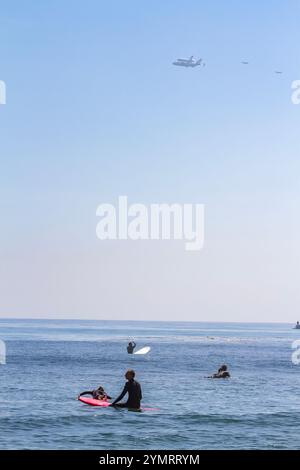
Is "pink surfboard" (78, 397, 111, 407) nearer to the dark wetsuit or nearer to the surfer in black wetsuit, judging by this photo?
the surfer in black wetsuit

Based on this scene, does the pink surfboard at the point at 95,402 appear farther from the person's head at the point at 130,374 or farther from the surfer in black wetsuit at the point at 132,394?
the person's head at the point at 130,374

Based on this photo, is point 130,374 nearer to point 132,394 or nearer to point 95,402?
point 132,394

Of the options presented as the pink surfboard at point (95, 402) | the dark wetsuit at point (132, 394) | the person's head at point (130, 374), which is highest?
the person's head at point (130, 374)

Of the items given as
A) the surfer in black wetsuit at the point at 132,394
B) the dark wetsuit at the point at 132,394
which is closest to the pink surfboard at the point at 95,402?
the surfer in black wetsuit at the point at 132,394

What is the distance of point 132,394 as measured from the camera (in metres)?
40.3

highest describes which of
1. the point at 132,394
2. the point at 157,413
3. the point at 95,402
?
the point at 132,394

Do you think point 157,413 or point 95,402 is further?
point 95,402

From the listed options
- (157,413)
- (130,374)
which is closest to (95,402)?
(157,413)

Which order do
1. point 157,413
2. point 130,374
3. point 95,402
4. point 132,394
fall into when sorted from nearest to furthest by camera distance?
point 130,374 → point 132,394 → point 157,413 → point 95,402

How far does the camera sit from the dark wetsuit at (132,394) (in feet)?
128
